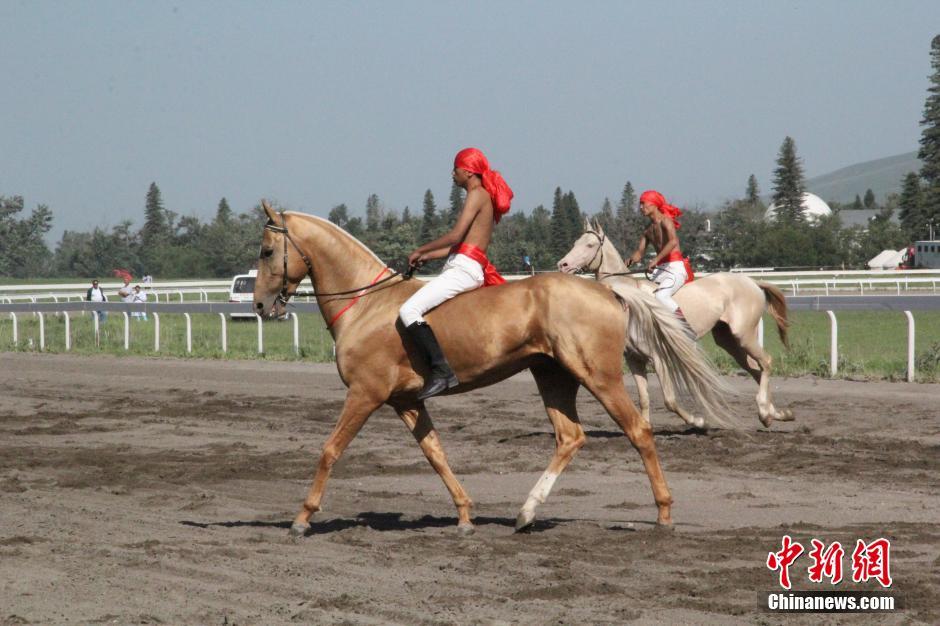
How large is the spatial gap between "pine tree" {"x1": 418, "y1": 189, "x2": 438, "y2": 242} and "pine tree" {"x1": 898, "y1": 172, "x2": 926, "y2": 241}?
114 ft

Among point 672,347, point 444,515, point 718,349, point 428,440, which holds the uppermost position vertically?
point 672,347

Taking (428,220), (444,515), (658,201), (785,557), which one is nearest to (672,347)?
(444,515)

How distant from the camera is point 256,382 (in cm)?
2008

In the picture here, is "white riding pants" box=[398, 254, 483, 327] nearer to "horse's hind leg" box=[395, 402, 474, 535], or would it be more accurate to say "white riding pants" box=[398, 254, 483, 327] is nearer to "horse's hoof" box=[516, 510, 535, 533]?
"horse's hind leg" box=[395, 402, 474, 535]

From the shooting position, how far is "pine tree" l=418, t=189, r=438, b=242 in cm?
8084

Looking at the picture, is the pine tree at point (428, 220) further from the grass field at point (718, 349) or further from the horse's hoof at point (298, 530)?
the horse's hoof at point (298, 530)

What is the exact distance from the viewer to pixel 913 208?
98625 millimetres

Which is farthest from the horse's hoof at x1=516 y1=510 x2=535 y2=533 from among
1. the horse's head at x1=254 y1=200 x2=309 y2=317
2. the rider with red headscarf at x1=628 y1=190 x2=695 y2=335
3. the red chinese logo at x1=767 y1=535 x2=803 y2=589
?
the rider with red headscarf at x1=628 y1=190 x2=695 y2=335

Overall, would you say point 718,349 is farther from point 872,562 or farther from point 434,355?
point 872,562

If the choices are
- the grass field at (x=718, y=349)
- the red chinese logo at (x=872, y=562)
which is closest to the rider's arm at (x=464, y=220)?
the red chinese logo at (x=872, y=562)

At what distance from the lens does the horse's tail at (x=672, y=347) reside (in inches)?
344

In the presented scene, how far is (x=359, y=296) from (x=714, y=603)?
342 centimetres

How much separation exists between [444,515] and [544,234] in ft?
266

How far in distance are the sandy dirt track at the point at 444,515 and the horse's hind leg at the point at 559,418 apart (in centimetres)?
33
